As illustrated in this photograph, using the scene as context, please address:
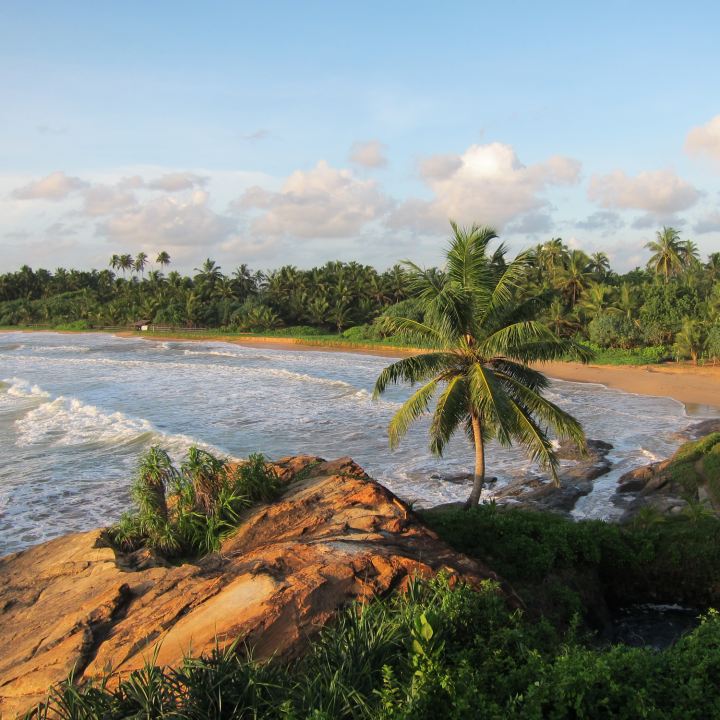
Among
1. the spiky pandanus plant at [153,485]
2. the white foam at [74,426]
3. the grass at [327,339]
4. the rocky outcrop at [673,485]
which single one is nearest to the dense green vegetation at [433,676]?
the spiky pandanus plant at [153,485]

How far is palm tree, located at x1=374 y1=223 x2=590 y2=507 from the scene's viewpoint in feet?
38.1

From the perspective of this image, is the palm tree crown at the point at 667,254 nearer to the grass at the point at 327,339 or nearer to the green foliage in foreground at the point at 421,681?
the grass at the point at 327,339

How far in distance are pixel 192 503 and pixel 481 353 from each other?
5999 millimetres

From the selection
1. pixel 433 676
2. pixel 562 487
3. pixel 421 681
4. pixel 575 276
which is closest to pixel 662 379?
pixel 575 276

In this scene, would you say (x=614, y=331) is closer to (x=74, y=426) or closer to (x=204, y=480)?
(x=74, y=426)

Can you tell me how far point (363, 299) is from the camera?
79688 mm

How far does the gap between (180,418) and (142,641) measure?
73.4 feet

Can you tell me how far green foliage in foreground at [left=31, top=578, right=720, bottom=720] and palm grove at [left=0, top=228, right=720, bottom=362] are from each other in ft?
25.2

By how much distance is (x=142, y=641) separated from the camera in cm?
640

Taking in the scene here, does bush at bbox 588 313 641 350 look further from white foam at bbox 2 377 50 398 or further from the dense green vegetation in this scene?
the dense green vegetation

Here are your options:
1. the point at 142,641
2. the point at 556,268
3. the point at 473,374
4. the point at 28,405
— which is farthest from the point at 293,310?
the point at 142,641

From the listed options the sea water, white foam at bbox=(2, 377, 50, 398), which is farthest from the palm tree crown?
white foam at bbox=(2, 377, 50, 398)

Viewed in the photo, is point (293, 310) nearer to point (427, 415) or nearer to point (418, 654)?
point (427, 415)

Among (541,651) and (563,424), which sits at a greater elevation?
(563,424)
